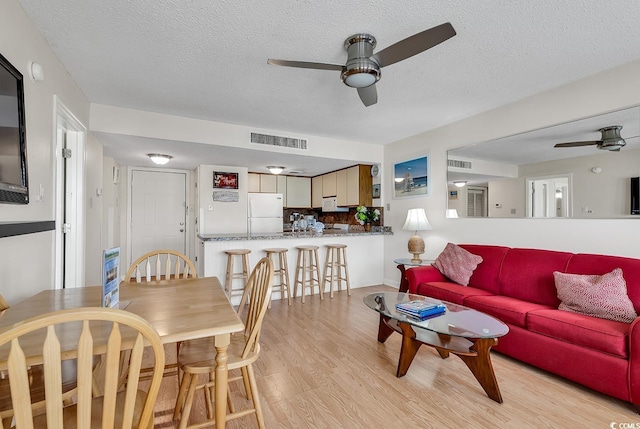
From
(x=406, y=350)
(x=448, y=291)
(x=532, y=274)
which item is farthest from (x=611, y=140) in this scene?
(x=406, y=350)

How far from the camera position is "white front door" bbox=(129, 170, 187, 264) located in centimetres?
556

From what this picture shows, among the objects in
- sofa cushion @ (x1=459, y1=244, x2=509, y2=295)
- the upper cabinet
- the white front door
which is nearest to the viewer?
sofa cushion @ (x1=459, y1=244, x2=509, y2=295)

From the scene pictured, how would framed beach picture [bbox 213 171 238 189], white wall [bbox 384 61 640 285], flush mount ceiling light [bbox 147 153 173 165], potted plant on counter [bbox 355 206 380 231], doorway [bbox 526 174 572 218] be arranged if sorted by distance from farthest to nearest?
framed beach picture [bbox 213 171 238 189]
potted plant on counter [bbox 355 206 380 231]
flush mount ceiling light [bbox 147 153 173 165]
doorway [bbox 526 174 572 218]
white wall [bbox 384 61 640 285]

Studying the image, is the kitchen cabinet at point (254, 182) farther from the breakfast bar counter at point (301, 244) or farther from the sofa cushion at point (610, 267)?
the sofa cushion at point (610, 267)

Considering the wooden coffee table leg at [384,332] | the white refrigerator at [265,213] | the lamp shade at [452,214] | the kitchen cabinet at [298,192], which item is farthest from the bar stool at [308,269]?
the kitchen cabinet at [298,192]

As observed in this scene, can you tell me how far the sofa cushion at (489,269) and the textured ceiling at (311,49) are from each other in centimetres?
154

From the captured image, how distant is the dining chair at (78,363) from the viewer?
2.60ft

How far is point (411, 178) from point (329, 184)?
2.04 meters

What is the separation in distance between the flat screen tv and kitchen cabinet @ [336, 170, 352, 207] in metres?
4.41

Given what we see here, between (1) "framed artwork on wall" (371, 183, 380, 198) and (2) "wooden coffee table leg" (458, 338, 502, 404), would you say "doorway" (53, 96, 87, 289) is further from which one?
(1) "framed artwork on wall" (371, 183, 380, 198)

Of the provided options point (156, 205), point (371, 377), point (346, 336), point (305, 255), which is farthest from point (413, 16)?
point (156, 205)

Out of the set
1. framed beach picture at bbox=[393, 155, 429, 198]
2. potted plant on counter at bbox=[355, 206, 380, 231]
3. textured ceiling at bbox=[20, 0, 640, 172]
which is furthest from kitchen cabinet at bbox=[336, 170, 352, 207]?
textured ceiling at bbox=[20, 0, 640, 172]

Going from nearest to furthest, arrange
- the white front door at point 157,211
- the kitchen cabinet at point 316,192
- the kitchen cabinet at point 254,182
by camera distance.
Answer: the white front door at point 157,211, the kitchen cabinet at point 254,182, the kitchen cabinet at point 316,192

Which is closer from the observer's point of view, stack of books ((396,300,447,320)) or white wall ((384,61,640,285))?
stack of books ((396,300,447,320))
